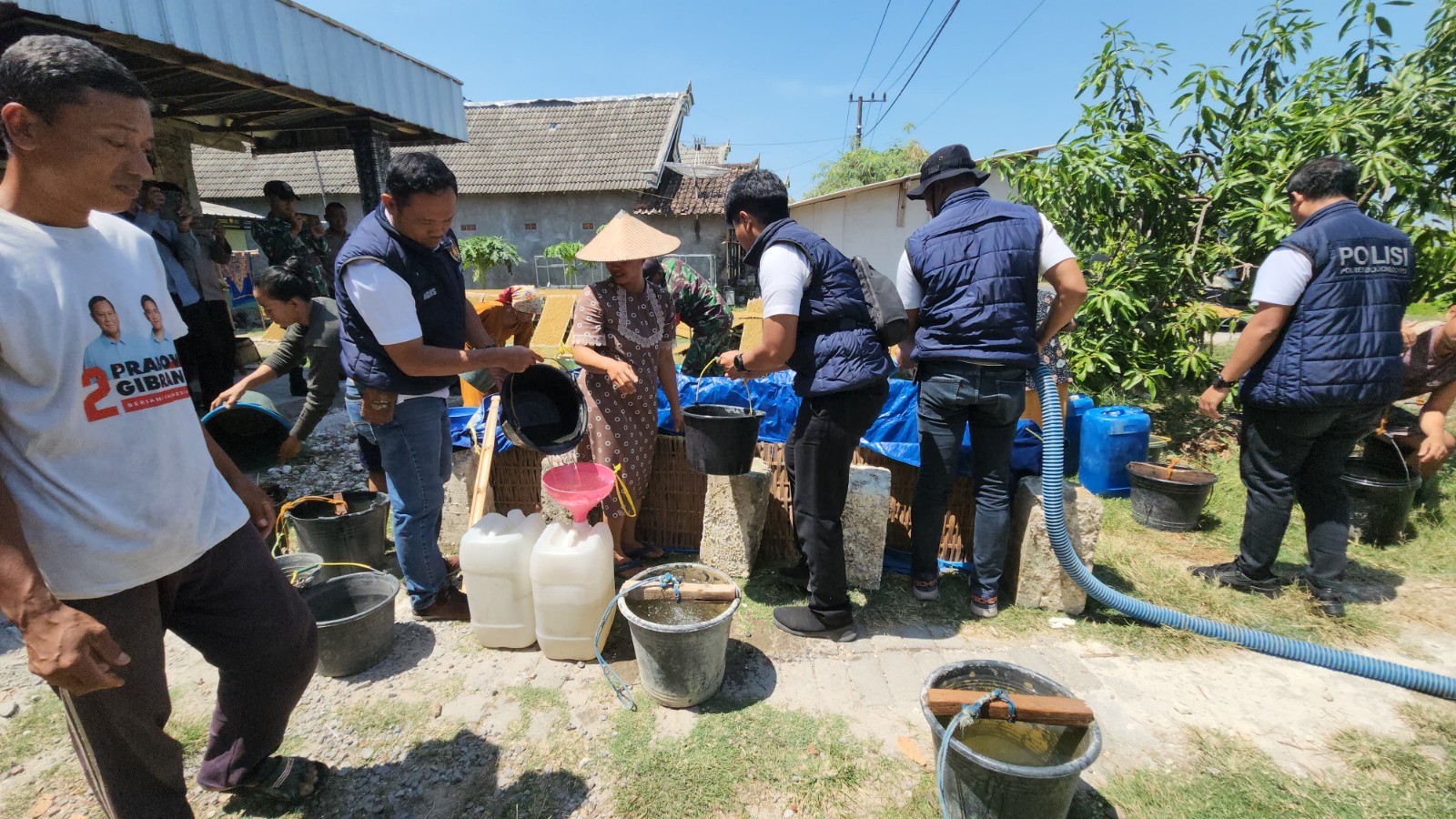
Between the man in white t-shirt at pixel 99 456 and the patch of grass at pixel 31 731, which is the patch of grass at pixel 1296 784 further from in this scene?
the patch of grass at pixel 31 731

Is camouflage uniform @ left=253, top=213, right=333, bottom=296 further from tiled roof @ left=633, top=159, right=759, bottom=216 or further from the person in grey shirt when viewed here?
tiled roof @ left=633, top=159, right=759, bottom=216

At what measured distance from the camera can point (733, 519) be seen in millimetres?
3373

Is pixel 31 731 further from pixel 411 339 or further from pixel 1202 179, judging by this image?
pixel 1202 179

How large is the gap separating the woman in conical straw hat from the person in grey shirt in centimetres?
130

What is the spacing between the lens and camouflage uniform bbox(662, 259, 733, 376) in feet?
11.8

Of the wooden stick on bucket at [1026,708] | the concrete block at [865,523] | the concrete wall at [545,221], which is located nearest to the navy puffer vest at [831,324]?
the concrete block at [865,523]

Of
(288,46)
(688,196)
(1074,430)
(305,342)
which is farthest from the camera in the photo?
(688,196)

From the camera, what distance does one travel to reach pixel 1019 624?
10.1ft

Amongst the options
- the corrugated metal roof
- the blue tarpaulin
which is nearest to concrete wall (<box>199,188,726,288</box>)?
the corrugated metal roof

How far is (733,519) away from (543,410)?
1.14m

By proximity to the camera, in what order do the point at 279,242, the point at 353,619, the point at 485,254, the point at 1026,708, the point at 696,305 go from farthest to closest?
the point at 485,254 → the point at 279,242 → the point at 696,305 → the point at 353,619 → the point at 1026,708

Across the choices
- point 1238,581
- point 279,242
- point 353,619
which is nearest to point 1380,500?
point 1238,581

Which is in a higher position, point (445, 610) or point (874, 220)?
point (874, 220)

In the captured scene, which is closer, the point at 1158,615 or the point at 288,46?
the point at 1158,615
